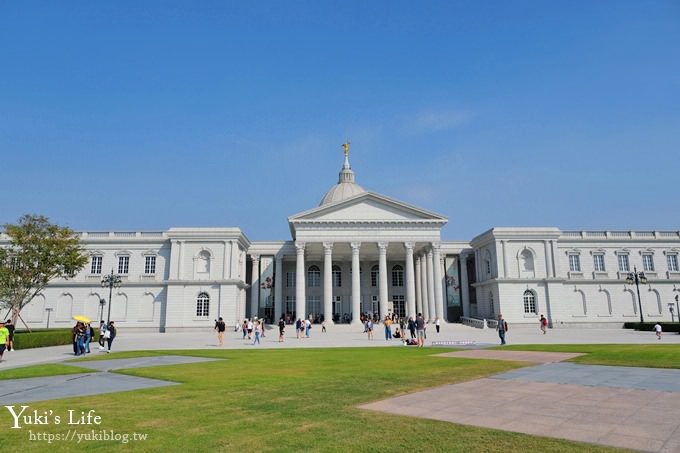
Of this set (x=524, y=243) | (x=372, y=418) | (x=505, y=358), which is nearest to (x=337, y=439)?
(x=372, y=418)

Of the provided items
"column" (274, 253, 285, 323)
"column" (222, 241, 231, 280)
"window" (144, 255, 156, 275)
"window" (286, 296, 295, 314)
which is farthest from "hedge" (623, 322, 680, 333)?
"window" (144, 255, 156, 275)

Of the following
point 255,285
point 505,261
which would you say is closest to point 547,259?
point 505,261

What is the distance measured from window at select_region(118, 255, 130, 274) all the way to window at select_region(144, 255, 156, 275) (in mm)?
2180

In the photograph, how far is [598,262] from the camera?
188 feet

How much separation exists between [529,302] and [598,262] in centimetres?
1197

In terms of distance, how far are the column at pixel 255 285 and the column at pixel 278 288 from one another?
299 cm

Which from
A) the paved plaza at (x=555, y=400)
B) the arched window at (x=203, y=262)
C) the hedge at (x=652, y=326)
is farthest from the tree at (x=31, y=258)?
the hedge at (x=652, y=326)

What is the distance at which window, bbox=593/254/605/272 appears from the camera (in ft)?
187

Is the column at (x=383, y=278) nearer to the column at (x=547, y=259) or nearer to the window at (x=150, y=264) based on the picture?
the column at (x=547, y=259)

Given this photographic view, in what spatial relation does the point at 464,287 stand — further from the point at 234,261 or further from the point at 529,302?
the point at 234,261

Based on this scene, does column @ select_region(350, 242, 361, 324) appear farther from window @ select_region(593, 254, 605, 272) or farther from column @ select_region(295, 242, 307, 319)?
window @ select_region(593, 254, 605, 272)

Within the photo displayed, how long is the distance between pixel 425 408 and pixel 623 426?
3.26m

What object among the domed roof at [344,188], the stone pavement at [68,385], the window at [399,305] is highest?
the domed roof at [344,188]

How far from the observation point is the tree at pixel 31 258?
37.7 meters
